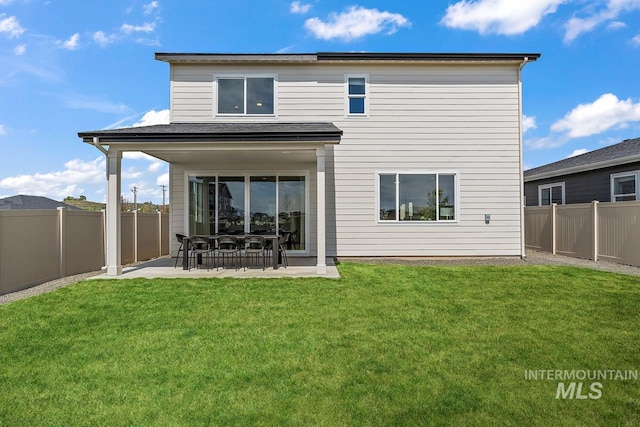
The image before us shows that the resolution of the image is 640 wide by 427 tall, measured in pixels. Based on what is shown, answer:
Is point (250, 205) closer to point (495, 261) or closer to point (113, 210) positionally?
point (113, 210)

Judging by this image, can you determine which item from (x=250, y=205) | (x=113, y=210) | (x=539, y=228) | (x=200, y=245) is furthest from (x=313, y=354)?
(x=539, y=228)

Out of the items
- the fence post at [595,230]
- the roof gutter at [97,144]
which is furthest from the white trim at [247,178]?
the fence post at [595,230]

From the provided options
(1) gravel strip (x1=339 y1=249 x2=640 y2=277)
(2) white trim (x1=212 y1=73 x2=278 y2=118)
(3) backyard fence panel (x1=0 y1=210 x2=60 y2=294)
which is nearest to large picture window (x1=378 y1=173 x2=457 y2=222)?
(1) gravel strip (x1=339 y1=249 x2=640 y2=277)

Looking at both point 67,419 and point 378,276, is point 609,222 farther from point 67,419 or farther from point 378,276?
point 67,419

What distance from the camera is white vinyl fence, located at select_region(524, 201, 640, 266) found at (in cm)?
964

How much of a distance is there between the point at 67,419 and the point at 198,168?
8.98 metres

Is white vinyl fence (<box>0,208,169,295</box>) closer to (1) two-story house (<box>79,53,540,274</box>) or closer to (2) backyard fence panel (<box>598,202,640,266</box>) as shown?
(1) two-story house (<box>79,53,540,274</box>)

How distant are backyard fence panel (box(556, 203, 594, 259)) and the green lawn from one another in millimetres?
5011

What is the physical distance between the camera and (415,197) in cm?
1084

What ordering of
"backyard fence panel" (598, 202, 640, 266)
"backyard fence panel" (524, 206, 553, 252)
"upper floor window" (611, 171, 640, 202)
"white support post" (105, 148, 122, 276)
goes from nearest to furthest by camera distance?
"white support post" (105, 148, 122, 276)
"backyard fence panel" (598, 202, 640, 266)
"upper floor window" (611, 171, 640, 202)
"backyard fence panel" (524, 206, 553, 252)

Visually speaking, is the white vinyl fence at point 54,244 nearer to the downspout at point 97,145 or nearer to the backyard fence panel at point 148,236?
the backyard fence panel at point 148,236

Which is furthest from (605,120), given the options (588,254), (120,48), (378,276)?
(120,48)

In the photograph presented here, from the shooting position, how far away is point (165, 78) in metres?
11.2

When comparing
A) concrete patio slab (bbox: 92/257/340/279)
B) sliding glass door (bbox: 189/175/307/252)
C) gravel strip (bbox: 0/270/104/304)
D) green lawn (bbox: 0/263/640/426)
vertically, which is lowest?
green lawn (bbox: 0/263/640/426)
